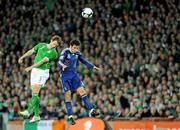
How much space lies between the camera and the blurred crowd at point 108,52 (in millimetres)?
26516

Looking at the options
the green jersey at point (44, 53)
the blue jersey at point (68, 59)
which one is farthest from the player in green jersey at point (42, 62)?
the blue jersey at point (68, 59)

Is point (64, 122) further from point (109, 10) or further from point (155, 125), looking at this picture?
point (109, 10)

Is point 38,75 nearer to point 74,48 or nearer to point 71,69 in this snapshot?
point 71,69

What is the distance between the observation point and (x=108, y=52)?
98.4 feet

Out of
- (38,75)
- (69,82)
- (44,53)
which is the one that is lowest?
(69,82)

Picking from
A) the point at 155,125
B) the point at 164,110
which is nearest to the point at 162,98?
the point at 164,110

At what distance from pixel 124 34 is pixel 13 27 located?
18.2 feet

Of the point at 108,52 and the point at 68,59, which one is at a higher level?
the point at 108,52

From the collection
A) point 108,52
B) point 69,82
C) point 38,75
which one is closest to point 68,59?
point 69,82

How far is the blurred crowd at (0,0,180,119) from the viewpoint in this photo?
26.5 meters

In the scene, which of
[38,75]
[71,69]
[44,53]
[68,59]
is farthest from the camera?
[38,75]

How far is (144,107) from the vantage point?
2539cm

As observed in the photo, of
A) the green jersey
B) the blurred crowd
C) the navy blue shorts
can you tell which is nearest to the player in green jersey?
the green jersey

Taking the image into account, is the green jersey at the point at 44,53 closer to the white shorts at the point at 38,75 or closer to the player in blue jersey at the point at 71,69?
the white shorts at the point at 38,75
